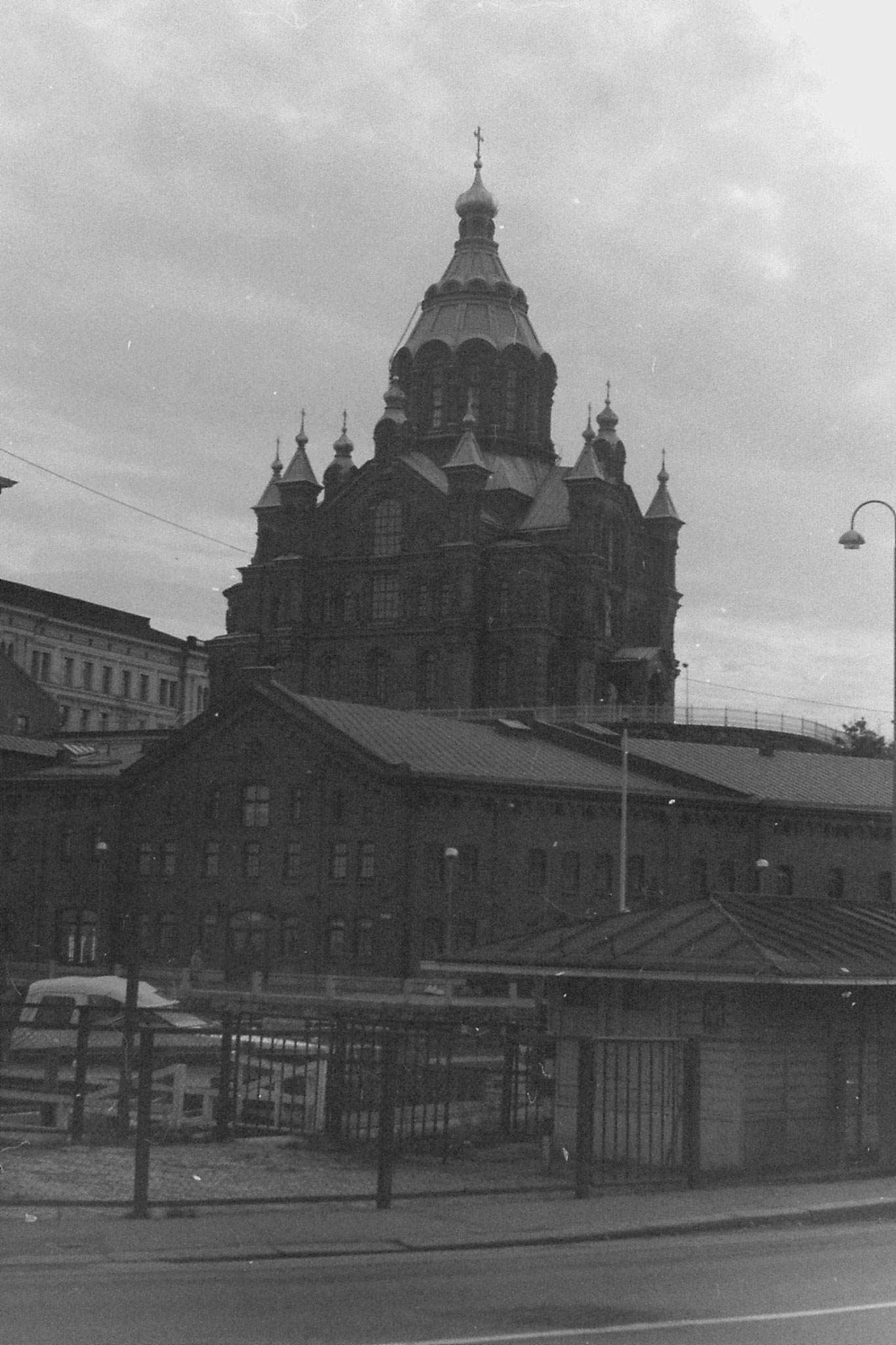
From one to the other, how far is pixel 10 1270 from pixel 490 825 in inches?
2035

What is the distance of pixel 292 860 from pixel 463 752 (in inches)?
303

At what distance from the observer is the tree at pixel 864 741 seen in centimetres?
12269

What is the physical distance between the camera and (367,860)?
65.2 metres

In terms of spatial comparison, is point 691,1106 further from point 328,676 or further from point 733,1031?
point 328,676

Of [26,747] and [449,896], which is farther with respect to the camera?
[26,747]

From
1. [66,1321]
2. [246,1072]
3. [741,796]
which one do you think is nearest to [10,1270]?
[66,1321]

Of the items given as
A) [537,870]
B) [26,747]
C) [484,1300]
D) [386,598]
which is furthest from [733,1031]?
[386,598]

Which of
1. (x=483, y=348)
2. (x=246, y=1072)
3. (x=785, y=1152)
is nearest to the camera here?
(x=785, y=1152)

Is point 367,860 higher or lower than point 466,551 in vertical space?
lower

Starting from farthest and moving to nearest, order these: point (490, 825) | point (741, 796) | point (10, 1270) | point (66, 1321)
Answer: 1. point (741, 796)
2. point (490, 825)
3. point (10, 1270)
4. point (66, 1321)

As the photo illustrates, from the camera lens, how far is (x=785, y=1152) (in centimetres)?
2156

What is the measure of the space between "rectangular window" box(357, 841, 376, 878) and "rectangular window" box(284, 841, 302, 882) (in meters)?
2.70

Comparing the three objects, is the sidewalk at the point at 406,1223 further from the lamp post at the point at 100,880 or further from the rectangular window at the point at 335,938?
the lamp post at the point at 100,880

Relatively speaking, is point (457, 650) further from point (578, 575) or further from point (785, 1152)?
point (785, 1152)
